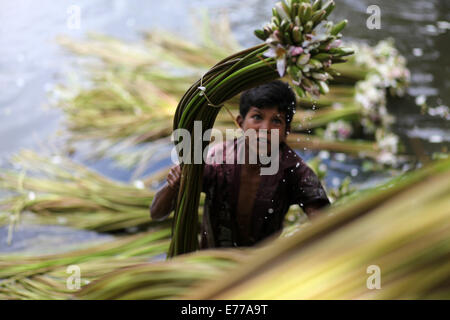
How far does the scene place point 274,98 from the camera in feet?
1.81

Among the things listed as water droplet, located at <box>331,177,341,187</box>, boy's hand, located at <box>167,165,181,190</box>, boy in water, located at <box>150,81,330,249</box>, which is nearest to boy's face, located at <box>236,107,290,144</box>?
boy in water, located at <box>150,81,330,249</box>

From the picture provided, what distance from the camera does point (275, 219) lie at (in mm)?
623

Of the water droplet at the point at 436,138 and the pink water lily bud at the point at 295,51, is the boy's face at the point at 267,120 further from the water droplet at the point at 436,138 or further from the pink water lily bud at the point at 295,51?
the water droplet at the point at 436,138

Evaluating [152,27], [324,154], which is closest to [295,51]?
[324,154]

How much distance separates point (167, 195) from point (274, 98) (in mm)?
187

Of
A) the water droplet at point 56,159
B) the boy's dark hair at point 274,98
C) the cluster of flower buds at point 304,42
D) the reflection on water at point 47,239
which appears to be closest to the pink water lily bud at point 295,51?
the cluster of flower buds at point 304,42

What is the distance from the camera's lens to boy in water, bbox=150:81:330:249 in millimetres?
557

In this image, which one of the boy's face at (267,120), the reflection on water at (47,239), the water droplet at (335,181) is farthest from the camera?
the water droplet at (335,181)

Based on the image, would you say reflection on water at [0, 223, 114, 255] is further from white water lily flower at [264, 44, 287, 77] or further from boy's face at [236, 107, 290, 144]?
white water lily flower at [264, 44, 287, 77]

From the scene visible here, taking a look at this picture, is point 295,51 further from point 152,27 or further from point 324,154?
point 152,27

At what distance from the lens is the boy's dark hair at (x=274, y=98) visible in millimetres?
552

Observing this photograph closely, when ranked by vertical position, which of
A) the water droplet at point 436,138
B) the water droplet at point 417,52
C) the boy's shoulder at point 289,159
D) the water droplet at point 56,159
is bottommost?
the boy's shoulder at point 289,159

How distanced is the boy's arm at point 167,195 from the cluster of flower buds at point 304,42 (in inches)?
8.4

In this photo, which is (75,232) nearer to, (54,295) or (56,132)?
(54,295)
